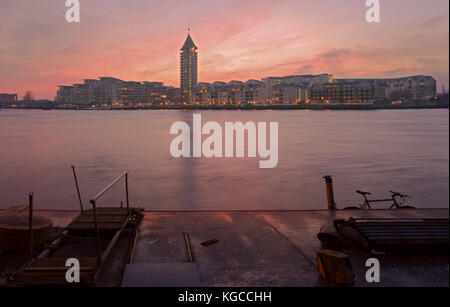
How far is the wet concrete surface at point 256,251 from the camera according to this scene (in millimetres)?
5418

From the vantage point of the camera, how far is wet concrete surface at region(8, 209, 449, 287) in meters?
5.42

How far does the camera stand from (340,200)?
1727 cm

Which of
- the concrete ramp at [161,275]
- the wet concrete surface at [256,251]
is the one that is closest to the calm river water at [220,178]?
the wet concrete surface at [256,251]

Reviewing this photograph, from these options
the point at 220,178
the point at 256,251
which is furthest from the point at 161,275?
the point at 220,178

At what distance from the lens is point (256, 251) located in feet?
21.7

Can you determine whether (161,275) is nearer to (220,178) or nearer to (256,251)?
(256,251)

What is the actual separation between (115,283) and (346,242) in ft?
12.7

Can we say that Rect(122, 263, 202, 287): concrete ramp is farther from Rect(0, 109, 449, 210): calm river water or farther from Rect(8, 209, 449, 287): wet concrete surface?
Rect(0, 109, 449, 210): calm river water

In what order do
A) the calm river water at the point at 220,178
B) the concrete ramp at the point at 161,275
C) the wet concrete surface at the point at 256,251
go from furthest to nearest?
the calm river water at the point at 220,178 → the wet concrete surface at the point at 256,251 → the concrete ramp at the point at 161,275

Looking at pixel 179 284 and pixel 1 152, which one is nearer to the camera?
pixel 179 284

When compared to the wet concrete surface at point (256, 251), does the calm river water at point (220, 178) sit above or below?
below

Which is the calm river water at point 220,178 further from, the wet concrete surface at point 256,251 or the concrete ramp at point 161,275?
the concrete ramp at point 161,275
